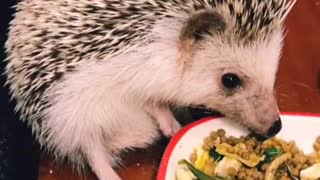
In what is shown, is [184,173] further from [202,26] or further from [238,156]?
[202,26]

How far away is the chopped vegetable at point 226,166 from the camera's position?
1666 mm

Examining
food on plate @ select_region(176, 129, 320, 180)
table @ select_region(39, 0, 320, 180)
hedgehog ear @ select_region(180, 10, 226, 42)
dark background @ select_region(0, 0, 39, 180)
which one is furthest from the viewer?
table @ select_region(39, 0, 320, 180)

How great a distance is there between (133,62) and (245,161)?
0.34 meters

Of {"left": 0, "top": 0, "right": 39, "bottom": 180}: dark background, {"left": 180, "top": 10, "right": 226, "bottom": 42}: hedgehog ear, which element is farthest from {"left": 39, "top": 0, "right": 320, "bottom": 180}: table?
{"left": 180, "top": 10, "right": 226, "bottom": 42}: hedgehog ear

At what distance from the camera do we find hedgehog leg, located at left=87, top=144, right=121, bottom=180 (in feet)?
5.93

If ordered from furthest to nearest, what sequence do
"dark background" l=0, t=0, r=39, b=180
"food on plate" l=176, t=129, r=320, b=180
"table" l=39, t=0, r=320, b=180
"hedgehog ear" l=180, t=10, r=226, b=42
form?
1. "table" l=39, t=0, r=320, b=180
2. "dark background" l=0, t=0, r=39, b=180
3. "food on plate" l=176, t=129, r=320, b=180
4. "hedgehog ear" l=180, t=10, r=226, b=42

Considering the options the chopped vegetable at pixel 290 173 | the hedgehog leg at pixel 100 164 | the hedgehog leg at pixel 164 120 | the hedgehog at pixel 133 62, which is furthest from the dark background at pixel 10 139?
the chopped vegetable at pixel 290 173

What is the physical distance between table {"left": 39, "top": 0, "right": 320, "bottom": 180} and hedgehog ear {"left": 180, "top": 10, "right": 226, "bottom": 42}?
0.40 metres

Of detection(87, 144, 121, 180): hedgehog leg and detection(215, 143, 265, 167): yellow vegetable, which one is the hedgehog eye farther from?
detection(87, 144, 121, 180): hedgehog leg

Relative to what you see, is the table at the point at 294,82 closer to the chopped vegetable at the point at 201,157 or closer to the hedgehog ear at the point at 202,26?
the chopped vegetable at the point at 201,157

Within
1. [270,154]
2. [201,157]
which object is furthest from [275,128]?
[201,157]

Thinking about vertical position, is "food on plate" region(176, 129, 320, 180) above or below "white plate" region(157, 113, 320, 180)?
below

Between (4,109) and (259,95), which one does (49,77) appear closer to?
(4,109)

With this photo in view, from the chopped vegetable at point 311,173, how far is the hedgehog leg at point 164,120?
36 centimetres
